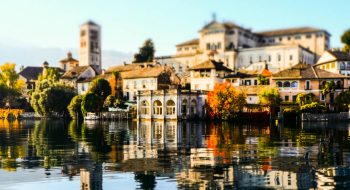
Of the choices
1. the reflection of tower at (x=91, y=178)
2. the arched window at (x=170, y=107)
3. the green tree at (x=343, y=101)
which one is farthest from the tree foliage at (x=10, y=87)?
the reflection of tower at (x=91, y=178)

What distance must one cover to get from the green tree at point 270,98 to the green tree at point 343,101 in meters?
10.1

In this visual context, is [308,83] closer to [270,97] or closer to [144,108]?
[270,97]

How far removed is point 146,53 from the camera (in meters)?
146

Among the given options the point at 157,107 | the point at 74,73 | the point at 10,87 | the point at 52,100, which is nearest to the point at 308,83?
the point at 157,107

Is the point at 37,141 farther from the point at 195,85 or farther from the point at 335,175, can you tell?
the point at 195,85

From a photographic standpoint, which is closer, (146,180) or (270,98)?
(146,180)

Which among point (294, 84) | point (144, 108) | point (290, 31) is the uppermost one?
point (290, 31)

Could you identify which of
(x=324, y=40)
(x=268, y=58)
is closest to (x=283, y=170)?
(x=268, y=58)

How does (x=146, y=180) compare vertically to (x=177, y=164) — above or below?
below

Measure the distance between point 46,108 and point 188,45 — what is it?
53281mm

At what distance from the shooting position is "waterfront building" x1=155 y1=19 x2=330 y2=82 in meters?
124

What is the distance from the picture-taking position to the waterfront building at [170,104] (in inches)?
3428

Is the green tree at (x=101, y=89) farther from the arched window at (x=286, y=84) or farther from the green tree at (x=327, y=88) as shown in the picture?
the green tree at (x=327, y=88)

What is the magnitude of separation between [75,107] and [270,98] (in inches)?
1643
